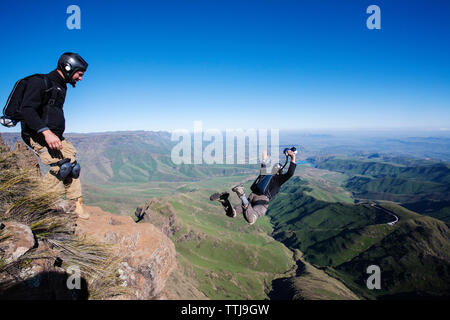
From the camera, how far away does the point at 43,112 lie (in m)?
6.83

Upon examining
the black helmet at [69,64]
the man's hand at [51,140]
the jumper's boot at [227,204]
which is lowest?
the jumper's boot at [227,204]

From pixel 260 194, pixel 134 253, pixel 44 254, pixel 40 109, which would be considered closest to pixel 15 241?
pixel 44 254

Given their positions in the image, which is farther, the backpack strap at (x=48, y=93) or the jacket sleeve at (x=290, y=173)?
the jacket sleeve at (x=290, y=173)

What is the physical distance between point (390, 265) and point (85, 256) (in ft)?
781

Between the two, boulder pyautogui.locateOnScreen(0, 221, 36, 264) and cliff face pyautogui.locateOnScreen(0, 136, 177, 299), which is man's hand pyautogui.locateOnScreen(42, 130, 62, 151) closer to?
cliff face pyautogui.locateOnScreen(0, 136, 177, 299)

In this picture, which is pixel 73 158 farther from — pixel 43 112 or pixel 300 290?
pixel 300 290

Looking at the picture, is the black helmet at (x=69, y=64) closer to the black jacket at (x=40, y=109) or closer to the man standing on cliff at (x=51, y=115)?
the man standing on cliff at (x=51, y=115)

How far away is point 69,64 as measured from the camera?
23.4 ft

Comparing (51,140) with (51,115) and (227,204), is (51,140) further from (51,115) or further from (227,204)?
(227,204)

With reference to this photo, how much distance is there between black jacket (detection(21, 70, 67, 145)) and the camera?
20.1 feet

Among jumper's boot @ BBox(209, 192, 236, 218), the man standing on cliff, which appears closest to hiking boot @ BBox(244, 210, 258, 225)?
jumper's boot @ BBox(209, 192, 236, 218)

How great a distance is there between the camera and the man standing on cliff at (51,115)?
20.4ft

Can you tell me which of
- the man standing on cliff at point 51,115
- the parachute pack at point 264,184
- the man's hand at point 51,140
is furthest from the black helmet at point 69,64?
the parachute pack at point 264,184
